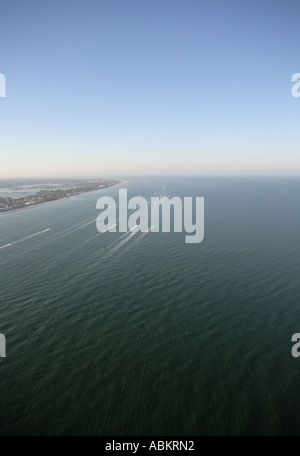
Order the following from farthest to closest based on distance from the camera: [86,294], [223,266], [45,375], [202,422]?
[223,266], [86,294], [45,375], [202,422]

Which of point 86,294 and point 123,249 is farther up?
point 123,249

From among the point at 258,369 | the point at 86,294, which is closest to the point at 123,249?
the point at 86,294

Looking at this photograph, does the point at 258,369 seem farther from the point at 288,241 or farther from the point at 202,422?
the point at 288,241

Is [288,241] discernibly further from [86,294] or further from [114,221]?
[114,221]

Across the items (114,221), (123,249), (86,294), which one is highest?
(114,221)
